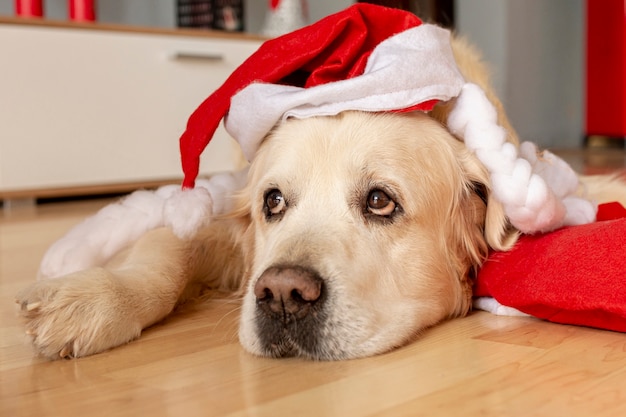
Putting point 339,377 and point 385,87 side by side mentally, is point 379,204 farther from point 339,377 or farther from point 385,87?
point 339,377

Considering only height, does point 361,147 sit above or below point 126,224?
above

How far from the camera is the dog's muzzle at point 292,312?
4.27ft

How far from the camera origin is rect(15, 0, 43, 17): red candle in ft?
14.9

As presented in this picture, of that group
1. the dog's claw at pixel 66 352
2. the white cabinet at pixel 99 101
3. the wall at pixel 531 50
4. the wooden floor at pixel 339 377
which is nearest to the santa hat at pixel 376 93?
the wooden floor at pixel 339 377

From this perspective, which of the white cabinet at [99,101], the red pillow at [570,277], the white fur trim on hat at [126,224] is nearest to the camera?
the red pillow at [570,277]

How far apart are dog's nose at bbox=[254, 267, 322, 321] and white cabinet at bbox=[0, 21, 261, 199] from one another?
3.30 meters

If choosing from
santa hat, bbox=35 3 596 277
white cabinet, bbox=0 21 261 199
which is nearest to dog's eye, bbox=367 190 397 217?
santa hat, bbox=35 3 596 277

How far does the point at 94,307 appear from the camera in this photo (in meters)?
1.41

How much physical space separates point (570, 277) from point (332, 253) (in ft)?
1.47

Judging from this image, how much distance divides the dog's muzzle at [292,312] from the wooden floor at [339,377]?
0.03 metres

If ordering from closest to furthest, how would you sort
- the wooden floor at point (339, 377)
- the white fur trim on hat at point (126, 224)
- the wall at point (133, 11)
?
the wooden floor at point (339, 377)
the white fur trim on hat at point (126, 224)
the wall at point (133, 11)

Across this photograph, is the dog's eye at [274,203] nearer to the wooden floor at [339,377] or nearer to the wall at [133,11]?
the wooden floor at [339,377]

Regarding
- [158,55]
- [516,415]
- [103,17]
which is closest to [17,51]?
[158,55]

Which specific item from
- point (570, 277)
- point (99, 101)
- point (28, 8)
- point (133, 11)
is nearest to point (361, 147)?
point (570, 277)
